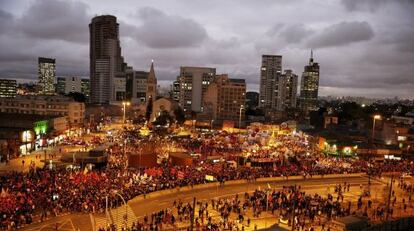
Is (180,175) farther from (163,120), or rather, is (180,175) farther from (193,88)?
(193,88)

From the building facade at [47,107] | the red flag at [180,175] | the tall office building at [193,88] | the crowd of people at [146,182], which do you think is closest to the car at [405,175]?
the crowd of people at [146,182]

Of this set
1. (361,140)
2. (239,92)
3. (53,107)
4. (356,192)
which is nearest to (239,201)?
(356,192)

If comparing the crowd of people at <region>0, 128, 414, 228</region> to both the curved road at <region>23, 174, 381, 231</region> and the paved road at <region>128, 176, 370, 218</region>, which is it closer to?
the curved road at <region>23, 174, 381, 231</region>

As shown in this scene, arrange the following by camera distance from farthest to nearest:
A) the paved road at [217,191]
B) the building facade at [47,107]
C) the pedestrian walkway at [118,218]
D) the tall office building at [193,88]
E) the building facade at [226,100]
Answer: the tall office building at [193,88] < the building facade at [226,100] < the building facade at [47,107] < the paved road at [217,191] < the pedestrian walkway at [118,218]

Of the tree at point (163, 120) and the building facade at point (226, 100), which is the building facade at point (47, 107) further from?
the building facade at point (226, 100)

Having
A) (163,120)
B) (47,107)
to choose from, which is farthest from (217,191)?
(47,107)

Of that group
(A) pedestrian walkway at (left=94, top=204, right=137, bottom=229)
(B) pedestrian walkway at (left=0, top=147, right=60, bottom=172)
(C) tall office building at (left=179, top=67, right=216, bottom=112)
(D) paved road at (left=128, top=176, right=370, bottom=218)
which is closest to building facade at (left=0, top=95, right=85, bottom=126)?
(B) pedestrian walkway at (left=0, top=147, right=60, bottom=172)

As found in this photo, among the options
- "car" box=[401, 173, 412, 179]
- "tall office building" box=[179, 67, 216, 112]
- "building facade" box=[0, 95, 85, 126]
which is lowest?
"car" box=[401, 173, 412, 179]

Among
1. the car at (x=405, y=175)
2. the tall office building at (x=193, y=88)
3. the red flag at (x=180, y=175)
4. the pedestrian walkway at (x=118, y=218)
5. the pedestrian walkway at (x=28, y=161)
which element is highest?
the tall office building at (x=193, y=88)
